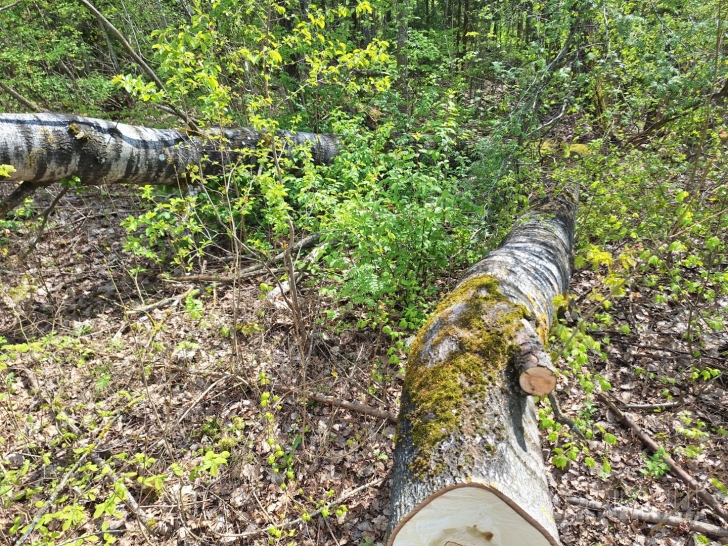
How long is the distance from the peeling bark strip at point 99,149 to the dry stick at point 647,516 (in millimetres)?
3773

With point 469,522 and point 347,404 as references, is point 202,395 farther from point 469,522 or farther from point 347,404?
point 469,522

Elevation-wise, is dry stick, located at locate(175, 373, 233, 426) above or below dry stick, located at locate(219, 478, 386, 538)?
above

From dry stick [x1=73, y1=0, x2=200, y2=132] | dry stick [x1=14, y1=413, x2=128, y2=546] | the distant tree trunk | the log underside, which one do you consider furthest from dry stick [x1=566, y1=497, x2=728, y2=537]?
dry stick [x1=73, y1=0, x2=200, y2=132]

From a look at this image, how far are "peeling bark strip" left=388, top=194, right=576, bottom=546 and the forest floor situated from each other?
38.9 inches

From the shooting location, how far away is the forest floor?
2.70 m

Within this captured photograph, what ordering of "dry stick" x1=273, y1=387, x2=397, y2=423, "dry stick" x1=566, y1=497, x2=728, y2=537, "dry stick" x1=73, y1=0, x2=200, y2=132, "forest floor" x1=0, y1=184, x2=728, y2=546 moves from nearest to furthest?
1. "dry stick" x1=566, y1=497, x2=728, y2=537
2. "forest floor" x1=0, y1=184, x2=728, y2=546
3. "dry stick" x1=273, y1=387, x2=397, y2=423
4. "dry stick" x1=73, y1=0, x2=200, y2=132

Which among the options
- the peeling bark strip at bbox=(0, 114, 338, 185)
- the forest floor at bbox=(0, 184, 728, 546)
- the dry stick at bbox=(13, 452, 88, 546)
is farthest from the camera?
the peeling bark strip at bbox=(0, 114, 338, 185)

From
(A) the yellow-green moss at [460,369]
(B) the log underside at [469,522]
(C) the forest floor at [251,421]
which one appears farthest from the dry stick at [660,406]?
(B) the log underside at [469,522]

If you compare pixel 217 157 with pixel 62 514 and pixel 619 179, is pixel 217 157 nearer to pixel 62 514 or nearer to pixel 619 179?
pixel 62 514

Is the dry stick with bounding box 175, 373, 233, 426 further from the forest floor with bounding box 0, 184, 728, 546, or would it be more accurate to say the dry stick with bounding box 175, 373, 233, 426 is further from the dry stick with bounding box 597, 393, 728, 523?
the dry stick with bounding box 597, 393, 728, 523

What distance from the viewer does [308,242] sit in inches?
197

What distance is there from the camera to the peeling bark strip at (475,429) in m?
1.74

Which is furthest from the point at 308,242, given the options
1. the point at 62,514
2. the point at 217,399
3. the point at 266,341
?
the point at 62,514

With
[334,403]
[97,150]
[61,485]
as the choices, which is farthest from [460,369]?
[97,150]
